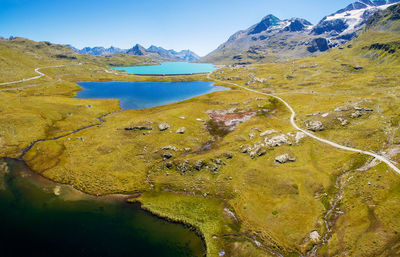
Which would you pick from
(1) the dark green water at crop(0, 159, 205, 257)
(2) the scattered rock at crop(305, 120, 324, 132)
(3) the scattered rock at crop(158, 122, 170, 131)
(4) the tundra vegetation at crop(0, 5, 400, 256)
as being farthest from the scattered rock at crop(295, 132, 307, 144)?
(3) the scattered rock at crop(158, 122, 170, 131)

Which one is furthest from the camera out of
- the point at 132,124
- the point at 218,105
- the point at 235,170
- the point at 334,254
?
→ the point at 218,105

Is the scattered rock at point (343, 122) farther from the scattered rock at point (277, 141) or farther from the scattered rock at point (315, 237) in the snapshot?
the scattered rock at point (315, 237)

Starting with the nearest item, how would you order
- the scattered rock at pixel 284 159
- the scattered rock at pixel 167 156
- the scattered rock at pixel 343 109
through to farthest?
1. the scattered rock at pixel 284 159
2. the scattered rock at pixel 167 156
3. the scattered rock at pixel 343 109

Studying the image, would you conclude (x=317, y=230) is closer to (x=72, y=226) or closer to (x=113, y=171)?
(x=72, y=226)

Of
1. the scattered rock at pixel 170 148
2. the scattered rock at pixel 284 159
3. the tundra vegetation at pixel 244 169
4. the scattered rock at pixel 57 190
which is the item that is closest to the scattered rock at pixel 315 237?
→ the tundra vegetation at pixel 244 169

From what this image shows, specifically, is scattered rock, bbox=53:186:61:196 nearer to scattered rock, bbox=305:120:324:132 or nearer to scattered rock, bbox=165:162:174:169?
scattered rock, bbox=165:162:174:169

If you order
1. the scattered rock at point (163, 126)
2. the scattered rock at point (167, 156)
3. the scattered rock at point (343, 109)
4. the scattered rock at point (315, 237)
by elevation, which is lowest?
the scattered rock at point (315, 237)

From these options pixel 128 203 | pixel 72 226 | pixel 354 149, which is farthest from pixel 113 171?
pixel 354 149

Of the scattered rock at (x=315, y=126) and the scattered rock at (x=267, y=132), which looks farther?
the scattered rock at (x=315, y=126)

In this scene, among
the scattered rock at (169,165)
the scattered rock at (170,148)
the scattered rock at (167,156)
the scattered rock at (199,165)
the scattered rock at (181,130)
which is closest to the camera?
the scattered rock at (199,165)
